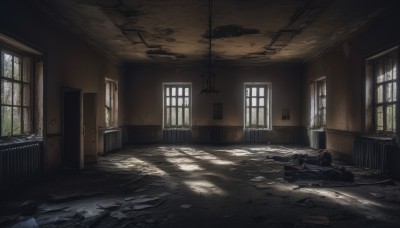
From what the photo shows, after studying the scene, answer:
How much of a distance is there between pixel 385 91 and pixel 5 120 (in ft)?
25.1

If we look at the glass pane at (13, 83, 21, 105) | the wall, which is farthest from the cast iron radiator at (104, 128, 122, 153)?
the glass pane at (13, 83, 21, 105)

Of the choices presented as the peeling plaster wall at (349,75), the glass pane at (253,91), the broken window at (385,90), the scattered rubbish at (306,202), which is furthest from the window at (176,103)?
the scattered rubbish at (306,202)

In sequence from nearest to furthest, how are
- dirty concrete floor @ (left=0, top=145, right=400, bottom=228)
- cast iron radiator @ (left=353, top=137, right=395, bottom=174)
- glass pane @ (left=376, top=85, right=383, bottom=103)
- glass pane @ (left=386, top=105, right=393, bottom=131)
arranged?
dirty concrete floor @ (left=0, top=145, right=400, bottom=228), cast iron radiator @ (left=353, top=137, right=395, bottom=174), glass pane @ (left=386, top=105, right=393, bottom=131), glass pane @ (left=376, top=85, right=383, bottom=103)

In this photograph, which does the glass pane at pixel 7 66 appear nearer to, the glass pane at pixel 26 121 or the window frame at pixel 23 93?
the window frame at pixel 23 93

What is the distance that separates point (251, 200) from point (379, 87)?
4.72 metres

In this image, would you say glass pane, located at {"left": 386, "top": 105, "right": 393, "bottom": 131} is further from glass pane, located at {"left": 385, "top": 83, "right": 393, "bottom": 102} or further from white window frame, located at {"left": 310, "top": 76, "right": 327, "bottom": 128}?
white window frame, located at {"left": 310, "top": 76, "right": 327, "bottom": 128}

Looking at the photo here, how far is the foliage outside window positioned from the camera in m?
6.65

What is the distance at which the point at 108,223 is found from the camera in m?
3.57

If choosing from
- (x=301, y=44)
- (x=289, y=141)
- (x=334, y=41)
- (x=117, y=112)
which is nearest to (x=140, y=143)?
(x=117, y=112)

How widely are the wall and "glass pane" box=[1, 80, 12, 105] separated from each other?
782cm

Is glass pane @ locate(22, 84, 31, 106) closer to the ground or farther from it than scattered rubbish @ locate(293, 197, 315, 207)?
farther from it

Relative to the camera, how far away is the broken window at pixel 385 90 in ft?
21.8

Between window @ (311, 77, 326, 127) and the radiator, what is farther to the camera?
window @ (311, 77, 326, 127)

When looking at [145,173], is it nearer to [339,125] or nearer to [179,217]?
[179,217]
